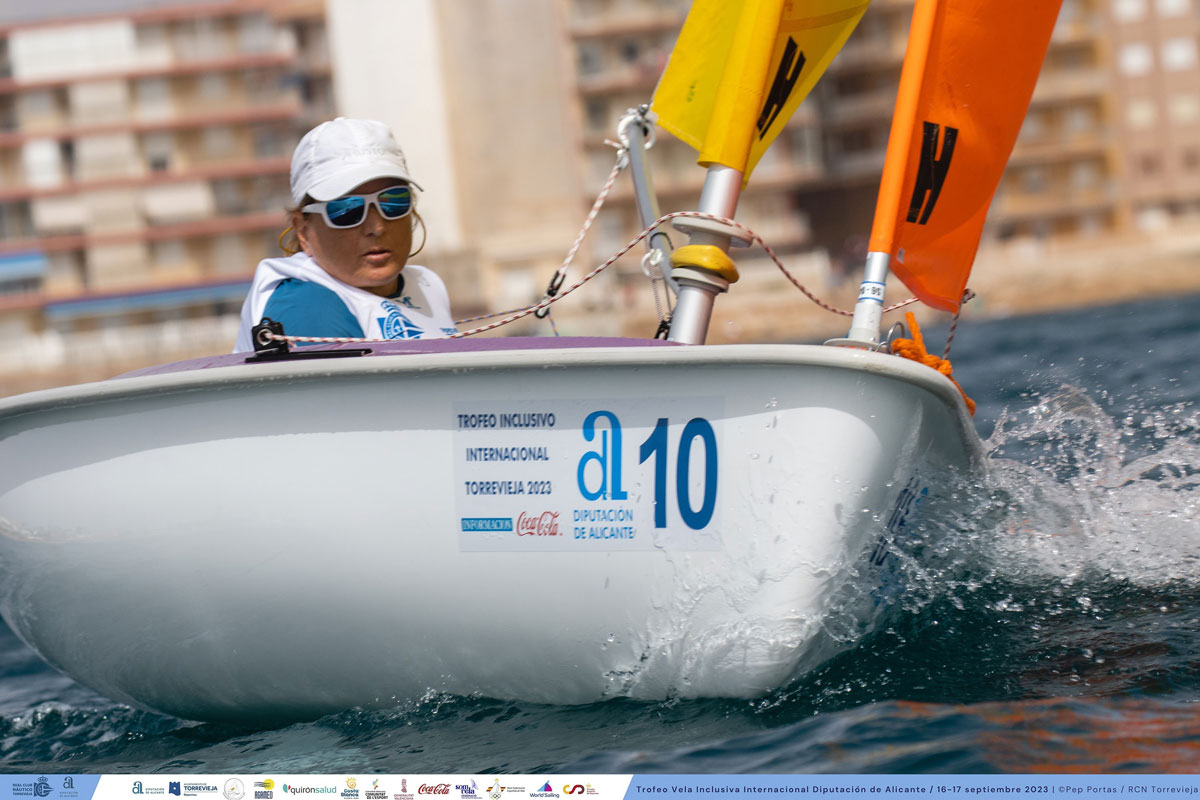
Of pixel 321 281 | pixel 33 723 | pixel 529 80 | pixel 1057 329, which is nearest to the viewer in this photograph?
pixel 321 281

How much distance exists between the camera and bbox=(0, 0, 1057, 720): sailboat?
8.53 feet

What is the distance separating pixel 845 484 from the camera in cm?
259

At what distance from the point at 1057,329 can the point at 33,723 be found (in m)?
20.5

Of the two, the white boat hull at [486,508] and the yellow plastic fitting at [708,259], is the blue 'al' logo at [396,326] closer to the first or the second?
the white boat hull at [486,508]

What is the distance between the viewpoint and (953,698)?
2756mm

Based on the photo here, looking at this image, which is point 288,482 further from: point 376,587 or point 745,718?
point 745,718

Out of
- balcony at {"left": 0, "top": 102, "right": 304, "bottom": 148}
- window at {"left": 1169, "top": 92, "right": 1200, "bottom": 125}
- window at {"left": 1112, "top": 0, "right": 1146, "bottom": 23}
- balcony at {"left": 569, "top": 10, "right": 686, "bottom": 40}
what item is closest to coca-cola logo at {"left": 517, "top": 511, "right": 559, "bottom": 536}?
balcony at {"left": 569, "top": 10, "right": 686, "bottom": 40}

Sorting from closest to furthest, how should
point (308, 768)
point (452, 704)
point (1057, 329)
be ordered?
point (308, 768), point (452, 704), point (1057, 329)

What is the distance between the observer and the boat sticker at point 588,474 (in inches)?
103

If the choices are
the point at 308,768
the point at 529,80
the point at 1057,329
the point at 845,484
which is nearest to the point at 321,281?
the point at 308,768

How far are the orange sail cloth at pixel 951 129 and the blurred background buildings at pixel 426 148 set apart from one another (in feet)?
113

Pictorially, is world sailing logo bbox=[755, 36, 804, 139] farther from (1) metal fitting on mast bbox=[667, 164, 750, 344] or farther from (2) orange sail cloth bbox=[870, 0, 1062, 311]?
(1) metal fitting on mast bbox=[667, 164, 750, 344]

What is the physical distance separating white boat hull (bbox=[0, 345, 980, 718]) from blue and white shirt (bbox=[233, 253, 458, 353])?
0.40m

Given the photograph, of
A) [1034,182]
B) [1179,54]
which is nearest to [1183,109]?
[1179,54]
